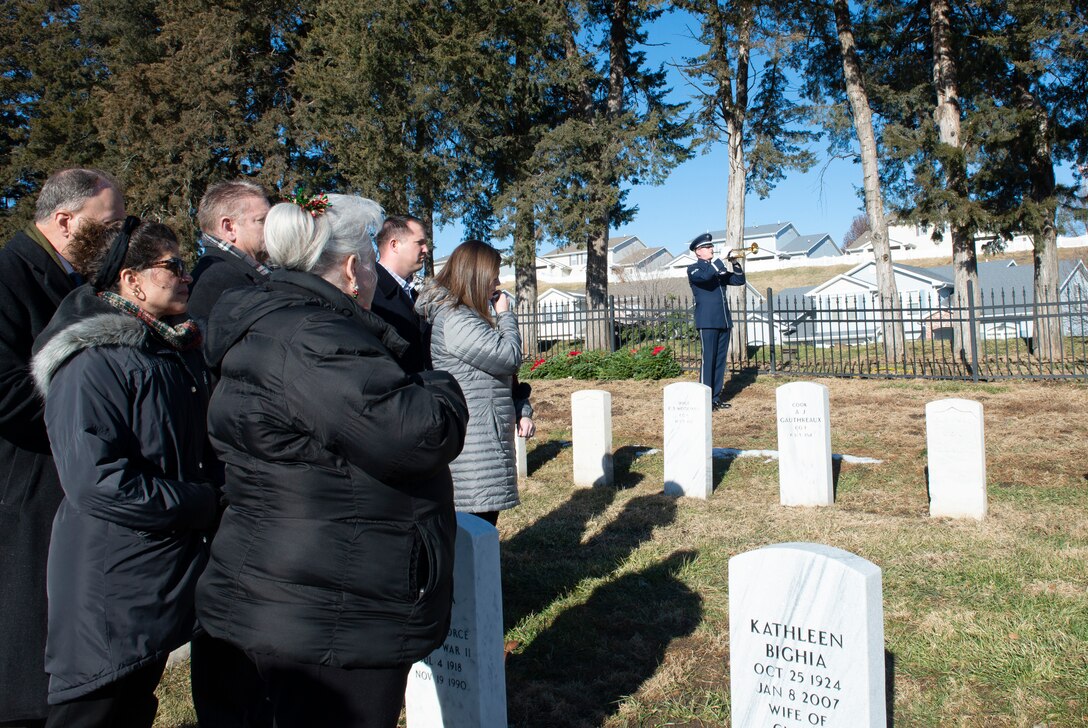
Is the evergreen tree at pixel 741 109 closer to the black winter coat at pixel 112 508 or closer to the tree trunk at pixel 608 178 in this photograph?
the tree trunk at pixel 608 178

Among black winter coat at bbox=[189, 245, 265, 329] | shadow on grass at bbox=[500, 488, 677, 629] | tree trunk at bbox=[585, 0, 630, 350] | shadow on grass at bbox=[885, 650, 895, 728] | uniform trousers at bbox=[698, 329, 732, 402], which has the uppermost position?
tree trunk at bbox=[585, 0, 630, 350]

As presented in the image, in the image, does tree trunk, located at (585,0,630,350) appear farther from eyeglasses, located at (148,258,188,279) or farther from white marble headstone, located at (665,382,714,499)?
eyeglasses, located at (148,258,188,279)

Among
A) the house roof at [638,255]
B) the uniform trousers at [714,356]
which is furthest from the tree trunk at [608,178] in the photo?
the house roof at [638,255]

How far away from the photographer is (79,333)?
8.06ft

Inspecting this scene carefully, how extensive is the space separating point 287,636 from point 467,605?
111cm

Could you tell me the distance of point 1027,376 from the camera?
12.4 metres

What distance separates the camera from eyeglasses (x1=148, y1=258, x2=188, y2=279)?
2.69 m

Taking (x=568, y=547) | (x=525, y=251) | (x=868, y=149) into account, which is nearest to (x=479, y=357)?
(x=568, y=547)

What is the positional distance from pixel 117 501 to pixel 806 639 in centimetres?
226

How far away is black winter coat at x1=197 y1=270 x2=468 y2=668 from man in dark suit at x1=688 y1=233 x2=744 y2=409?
29.5ft

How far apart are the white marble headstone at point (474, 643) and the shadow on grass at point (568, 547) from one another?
53.6 inches

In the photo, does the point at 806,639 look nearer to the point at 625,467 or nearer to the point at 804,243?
the point at 625,467

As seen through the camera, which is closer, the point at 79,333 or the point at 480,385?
the point at 79,333

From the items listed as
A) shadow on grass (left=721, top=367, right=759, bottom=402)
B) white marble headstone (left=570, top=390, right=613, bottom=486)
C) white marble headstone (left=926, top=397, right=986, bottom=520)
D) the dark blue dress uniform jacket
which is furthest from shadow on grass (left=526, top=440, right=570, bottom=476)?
white marble headstone (left=926, top=397, right=986, bottom=520)
